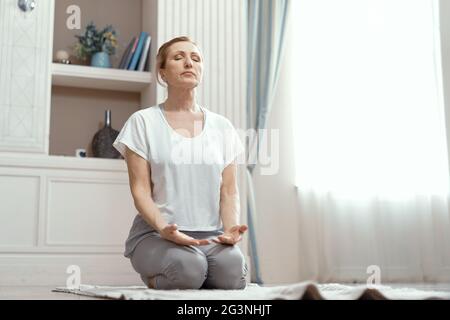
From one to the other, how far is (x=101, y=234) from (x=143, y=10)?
4.54ft

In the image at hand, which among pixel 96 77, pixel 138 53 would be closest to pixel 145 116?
pixel 96 77

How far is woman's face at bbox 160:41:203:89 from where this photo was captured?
1992 millimetres

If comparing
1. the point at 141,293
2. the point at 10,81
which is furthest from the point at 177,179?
the point at 10,81

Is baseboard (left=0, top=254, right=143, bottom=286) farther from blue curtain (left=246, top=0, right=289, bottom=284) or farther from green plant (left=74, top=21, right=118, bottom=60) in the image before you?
green plant (left=74, top=21, right=118, bottom=60)

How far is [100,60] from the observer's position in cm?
351

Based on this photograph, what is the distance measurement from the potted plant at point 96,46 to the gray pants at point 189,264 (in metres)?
1.82

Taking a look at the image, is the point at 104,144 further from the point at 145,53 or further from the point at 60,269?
the point at 60,269

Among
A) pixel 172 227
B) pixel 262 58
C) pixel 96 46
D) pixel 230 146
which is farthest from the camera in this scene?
pixel 262 58

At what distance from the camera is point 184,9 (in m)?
3.45

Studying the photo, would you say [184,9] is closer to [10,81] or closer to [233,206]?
[10,81]

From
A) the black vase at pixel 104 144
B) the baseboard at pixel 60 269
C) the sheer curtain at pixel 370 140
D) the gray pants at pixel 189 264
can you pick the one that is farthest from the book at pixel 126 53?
the gray pants at pixel 189 264

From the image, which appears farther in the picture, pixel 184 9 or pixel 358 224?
pixel 358 224

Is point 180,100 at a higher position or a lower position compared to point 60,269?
higher

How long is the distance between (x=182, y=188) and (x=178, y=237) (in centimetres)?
22
